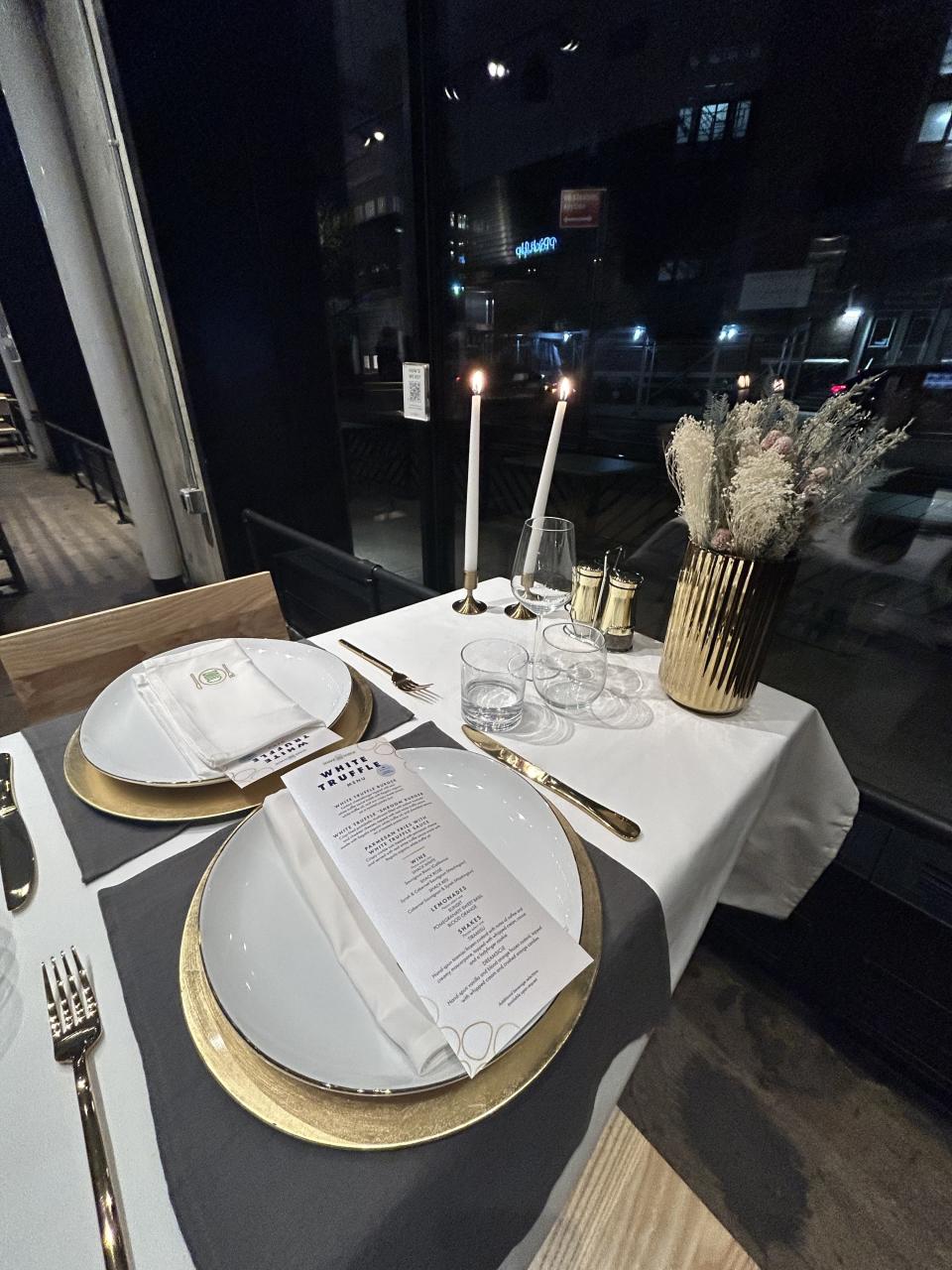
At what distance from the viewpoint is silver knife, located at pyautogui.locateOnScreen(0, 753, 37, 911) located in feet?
1.38

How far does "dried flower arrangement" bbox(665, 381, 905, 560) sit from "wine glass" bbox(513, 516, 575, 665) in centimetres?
27

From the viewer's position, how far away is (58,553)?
10.1ft

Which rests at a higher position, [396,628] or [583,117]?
[583,117]

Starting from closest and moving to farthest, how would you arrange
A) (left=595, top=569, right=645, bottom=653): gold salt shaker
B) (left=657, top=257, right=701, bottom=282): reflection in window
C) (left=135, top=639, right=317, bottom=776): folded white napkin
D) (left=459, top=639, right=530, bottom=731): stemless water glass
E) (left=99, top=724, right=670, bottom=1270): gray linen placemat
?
(left=99, top=724, right=670, bottom=1270): gray linen placemat, (left=135, top=639, right=317, bottom=776): folded white napkin, (left=459, top=639, right=530, bottom=731): stemless water glass, (left=595, top=569, right=645, bottom=653): gold salt shaker, (left=657, top=257, right=701, bottom=282): reflection in window

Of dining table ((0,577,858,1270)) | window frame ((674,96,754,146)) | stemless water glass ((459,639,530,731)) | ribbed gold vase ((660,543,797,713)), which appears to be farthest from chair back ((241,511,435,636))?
window frame ((674,96,754,146))

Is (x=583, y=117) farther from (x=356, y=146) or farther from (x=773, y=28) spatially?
(x=356, y=146)

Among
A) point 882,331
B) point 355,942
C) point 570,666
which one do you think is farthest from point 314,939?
point 882,331

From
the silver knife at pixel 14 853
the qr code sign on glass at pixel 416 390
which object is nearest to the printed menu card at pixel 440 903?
the silver knife at pixel 14 853

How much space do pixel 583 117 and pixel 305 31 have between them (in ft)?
3.55

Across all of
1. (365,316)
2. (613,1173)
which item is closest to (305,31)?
(365,316)

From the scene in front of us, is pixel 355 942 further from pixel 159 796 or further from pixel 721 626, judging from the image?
pixel 721 626

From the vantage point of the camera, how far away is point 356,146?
5.33ft

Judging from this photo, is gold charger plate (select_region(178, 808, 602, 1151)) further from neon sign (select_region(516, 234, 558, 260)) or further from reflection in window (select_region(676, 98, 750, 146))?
neon sign (select_region(516, 234, 558, 260))

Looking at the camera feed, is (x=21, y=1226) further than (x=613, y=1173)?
No
